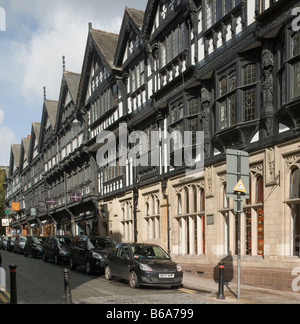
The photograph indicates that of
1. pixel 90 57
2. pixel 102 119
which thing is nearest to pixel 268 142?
pixel 102 119

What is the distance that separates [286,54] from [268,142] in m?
2.84

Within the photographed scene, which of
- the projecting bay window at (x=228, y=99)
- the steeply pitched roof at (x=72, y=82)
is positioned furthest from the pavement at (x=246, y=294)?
the steeply pitched roof at (x=72, y=82)

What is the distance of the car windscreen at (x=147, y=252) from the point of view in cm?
1570

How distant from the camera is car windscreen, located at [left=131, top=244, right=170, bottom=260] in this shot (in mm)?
15703

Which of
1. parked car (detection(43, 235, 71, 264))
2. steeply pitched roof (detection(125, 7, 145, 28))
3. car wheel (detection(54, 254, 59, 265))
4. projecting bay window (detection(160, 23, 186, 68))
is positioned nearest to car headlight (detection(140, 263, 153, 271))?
projecting bay window (detection(160, 23, 186, 68))

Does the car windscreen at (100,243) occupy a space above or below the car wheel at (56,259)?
above

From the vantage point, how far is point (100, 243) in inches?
814

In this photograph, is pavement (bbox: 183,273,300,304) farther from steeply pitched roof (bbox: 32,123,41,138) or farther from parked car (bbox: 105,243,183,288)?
steeply pitched roof (bbox: 32,123,41,138)

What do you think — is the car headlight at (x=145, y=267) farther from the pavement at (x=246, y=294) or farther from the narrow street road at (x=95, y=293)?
the pavement at (x=246, y=294)

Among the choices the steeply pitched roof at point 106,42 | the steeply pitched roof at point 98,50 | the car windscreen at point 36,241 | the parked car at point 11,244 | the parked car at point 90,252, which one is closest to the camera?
the parked car at point 90,252

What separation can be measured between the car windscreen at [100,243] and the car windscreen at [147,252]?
4.34 m

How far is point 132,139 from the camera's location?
2678 centimetres

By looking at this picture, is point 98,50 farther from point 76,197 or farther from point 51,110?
point 51,110
